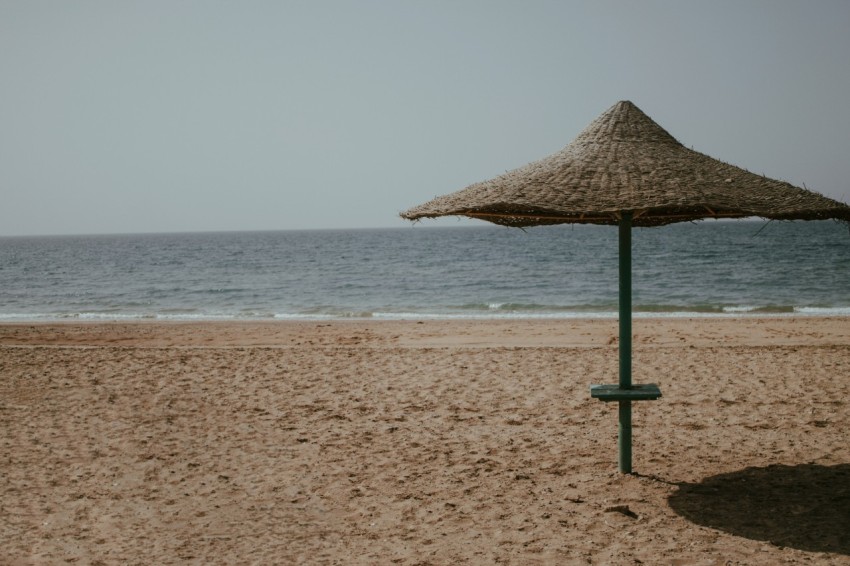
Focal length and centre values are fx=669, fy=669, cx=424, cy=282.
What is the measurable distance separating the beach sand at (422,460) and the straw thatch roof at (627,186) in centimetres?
210

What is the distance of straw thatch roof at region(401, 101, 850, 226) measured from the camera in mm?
4309

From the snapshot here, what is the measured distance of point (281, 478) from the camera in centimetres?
559

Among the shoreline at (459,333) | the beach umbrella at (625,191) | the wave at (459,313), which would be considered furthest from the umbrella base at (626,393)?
the wave at (459,313)

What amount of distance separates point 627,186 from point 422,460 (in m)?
3.00

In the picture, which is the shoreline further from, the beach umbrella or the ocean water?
the beach umbrella

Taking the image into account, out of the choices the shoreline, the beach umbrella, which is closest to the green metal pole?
the beach umbrella

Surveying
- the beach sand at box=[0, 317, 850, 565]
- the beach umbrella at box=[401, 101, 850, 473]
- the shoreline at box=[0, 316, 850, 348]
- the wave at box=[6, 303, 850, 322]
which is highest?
the beach umbrella at box=[401, 101, 850, 473]

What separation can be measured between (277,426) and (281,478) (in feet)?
4.94

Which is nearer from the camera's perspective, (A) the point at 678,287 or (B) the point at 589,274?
(A) the point at 678,287

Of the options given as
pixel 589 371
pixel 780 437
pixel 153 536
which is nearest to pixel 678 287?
pixel 589 371

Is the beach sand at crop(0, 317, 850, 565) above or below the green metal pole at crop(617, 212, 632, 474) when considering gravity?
below

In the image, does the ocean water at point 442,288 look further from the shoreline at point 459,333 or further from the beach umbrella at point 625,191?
the beach umbrella at point 625,191

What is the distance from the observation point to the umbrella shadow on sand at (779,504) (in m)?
4.26

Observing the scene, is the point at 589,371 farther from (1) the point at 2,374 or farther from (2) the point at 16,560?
(1) the point at 2,374
